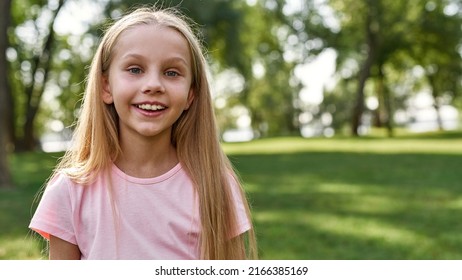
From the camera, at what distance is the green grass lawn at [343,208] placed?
4.88m

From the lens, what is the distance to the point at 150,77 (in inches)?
61.2

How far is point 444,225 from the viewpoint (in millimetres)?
5742

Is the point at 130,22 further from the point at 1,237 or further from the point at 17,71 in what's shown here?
the point at 17,71

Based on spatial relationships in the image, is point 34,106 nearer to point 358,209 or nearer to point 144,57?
point 358,209

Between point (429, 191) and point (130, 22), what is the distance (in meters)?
7.02

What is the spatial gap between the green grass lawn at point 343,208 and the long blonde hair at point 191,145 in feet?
3.64

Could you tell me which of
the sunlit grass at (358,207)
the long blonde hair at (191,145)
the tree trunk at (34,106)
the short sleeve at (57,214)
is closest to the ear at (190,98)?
the long blonde hair at (191,145)

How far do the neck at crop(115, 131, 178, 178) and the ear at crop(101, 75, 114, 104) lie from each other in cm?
11

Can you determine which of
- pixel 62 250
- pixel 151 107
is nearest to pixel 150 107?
pixel 151 107

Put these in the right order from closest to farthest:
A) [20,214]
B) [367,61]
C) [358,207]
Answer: [20,214] → [358,207] → [367,61]

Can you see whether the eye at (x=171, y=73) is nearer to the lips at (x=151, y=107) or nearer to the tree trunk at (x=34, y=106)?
the lips at (x=151, y=107)

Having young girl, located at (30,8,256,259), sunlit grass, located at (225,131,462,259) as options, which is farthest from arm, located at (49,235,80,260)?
sunlit grass, located at (225,131,462,259)

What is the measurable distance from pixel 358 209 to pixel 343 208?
0.52ft
